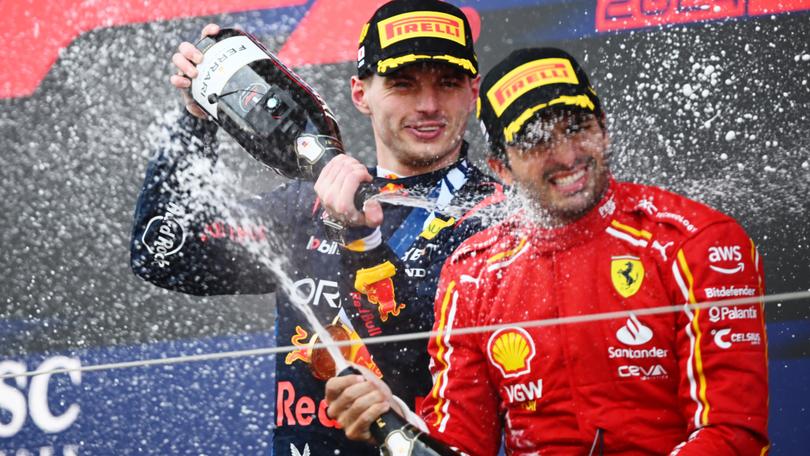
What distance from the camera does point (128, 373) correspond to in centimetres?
198

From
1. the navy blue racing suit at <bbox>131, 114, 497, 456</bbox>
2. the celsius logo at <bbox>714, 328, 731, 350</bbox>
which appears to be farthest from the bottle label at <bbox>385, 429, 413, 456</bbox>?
the celsius logo at <bbox>714, 328, 731, 350</bbox>

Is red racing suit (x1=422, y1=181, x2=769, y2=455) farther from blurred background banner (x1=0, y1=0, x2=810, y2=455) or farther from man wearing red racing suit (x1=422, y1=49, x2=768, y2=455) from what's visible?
blurred background banner (x1=0, y1=0, x2=810, y2=455)

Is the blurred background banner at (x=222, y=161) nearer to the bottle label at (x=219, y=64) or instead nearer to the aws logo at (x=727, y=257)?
the bottle label at (x=219, y=64)

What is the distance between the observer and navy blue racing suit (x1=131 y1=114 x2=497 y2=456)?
159 centimetres

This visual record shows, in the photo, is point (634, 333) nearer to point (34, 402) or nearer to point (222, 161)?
point (222, 161)

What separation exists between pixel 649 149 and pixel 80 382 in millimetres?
1047

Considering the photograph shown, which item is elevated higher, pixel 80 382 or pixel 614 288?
pixel 80 382

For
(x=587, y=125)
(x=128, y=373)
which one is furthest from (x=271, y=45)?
(x=587, y=125)

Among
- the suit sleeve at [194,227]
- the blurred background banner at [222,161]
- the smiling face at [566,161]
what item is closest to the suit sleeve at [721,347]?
the smiling face at [566,161]

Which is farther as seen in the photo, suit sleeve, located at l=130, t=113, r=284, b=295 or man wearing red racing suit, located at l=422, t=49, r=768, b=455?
suit sleeve, located at l=130, t=113, r=284, b=295

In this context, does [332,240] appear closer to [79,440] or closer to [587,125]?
[587,125]

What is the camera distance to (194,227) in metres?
1.77

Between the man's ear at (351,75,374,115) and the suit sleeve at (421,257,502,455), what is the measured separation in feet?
1.29

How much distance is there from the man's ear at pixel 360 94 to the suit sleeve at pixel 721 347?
23.8 inches
